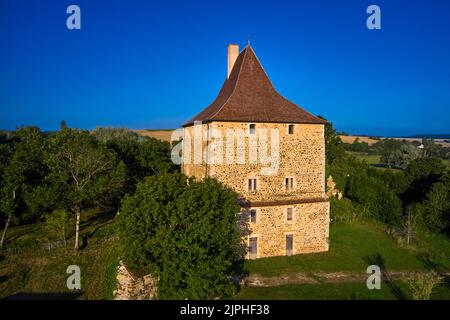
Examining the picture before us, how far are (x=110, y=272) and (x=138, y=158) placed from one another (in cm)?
2308

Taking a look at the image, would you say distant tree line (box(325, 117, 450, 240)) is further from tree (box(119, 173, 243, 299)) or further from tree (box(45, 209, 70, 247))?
tree (box(45, 209, 70, 247))

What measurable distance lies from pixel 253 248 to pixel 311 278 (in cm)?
392

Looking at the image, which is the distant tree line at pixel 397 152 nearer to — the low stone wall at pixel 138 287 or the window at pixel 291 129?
the window at pixel 291 129

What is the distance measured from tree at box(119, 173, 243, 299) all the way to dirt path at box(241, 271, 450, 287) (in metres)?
2.81

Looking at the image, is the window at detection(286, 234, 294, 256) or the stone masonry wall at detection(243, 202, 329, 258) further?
the window at detection(286, 234, 294, 256)

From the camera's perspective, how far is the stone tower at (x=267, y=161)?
71.3 feet

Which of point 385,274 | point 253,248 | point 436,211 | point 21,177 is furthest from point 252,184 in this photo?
point 436,211

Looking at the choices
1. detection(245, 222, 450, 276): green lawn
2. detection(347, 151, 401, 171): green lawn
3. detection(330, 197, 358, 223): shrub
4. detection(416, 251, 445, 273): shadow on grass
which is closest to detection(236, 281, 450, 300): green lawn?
detection(245, 222, 450, 276): green lawn

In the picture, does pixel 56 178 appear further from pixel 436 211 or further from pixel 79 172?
pixel 436 211

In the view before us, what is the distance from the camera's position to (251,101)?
23078 millimetres

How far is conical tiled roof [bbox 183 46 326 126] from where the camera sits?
21938 mm

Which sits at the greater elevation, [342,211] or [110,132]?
[110,132]

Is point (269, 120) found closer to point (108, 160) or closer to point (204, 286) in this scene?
point (204, 286)
